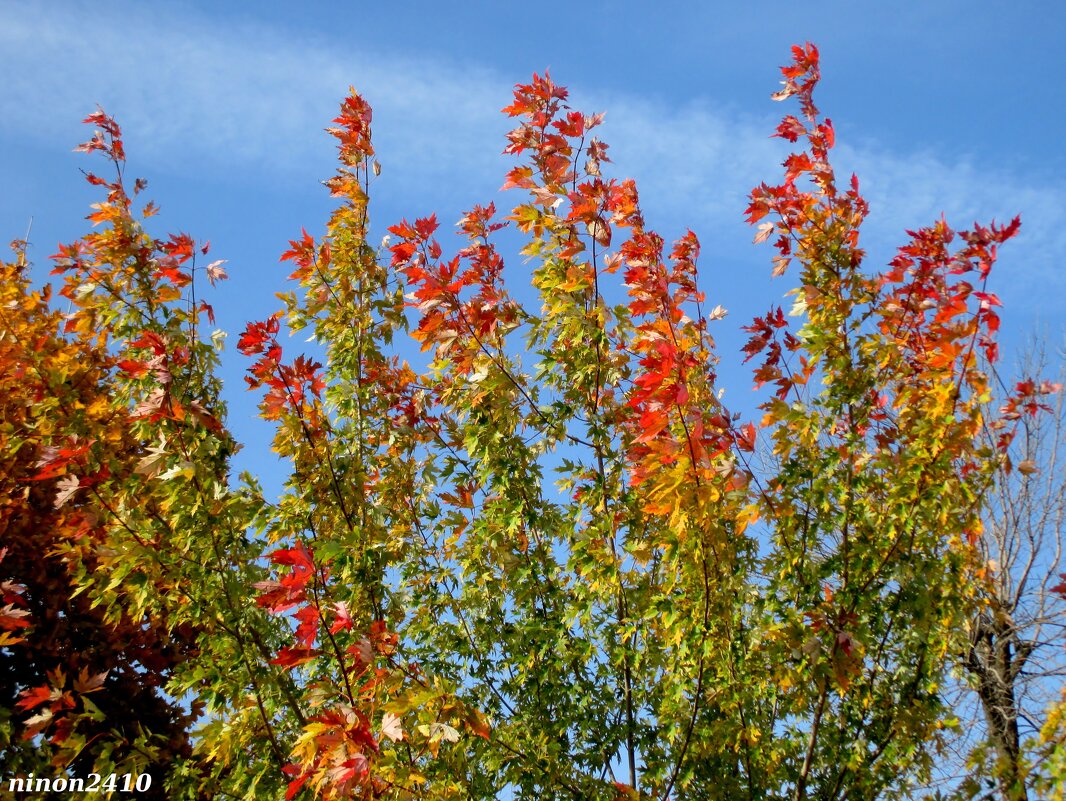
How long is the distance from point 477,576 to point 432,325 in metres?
1.17

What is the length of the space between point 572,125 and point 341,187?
4.23 feet

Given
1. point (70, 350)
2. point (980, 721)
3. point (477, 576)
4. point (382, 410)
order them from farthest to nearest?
point (980, 721), point (70, 350), point (382, 410), point (477, 576)


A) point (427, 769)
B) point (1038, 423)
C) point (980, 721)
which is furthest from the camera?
point (1038, 423)

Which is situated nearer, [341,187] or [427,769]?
[427,769]

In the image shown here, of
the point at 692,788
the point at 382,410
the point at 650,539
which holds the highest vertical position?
the point at 382,410

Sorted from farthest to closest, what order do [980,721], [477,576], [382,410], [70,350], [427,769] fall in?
[980,721] → [70,350] → [382,410] → [477,576] → [427,769]

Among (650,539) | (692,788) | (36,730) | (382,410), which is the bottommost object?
(692,788)

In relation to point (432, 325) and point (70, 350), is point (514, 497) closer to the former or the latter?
point (432, 325)

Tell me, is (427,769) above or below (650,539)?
below

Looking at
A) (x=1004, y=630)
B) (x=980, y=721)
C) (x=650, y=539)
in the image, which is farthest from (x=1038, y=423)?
(x=650, y=539)

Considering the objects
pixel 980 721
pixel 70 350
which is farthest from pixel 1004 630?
pixel 70 350

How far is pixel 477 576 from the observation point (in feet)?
13.3

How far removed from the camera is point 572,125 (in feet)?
12.4

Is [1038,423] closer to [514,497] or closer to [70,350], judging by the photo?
[514,497]
